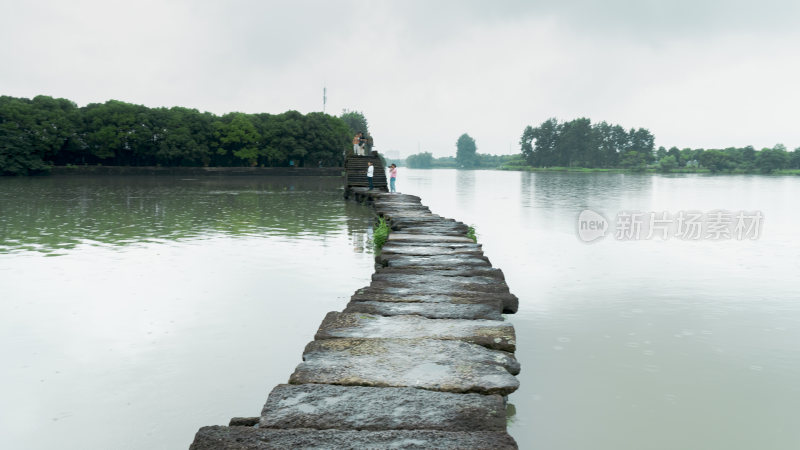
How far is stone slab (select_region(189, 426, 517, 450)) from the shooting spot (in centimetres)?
309

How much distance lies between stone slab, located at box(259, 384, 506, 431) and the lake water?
88 centimetres

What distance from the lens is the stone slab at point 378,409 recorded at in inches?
133

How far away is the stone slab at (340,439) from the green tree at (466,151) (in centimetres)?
18840

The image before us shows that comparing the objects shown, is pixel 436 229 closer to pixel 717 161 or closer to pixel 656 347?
pixel 656 347

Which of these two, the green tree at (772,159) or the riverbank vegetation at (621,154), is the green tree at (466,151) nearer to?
the riverbank vegetation at (621,154)

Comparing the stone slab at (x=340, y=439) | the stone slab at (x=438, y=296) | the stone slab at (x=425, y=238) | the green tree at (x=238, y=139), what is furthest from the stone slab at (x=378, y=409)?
the green tree at (x=238, y=139)

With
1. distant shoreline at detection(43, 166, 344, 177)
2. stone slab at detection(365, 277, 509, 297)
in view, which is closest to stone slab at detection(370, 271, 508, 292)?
stone slab at detection(365, 277, 509, 297)

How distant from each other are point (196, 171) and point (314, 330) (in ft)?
163

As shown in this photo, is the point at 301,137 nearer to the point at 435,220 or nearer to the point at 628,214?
the point at 628,214

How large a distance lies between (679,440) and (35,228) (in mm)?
15008

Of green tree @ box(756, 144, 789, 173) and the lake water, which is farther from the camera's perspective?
green tree @ box(756, 144, 789, 173)

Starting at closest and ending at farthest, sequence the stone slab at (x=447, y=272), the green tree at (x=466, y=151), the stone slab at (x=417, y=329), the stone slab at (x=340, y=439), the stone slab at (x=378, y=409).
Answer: the stone slab at (x=340, y=439), the stone slab at (x=378, y=409), the stone slab at (x=417, y=329), the stone slab at (x=447, y=272), the green tree at (x=466, y=151)

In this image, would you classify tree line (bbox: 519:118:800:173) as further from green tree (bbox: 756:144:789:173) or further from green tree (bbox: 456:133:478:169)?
green tree (bbox: 456:133:478:169)

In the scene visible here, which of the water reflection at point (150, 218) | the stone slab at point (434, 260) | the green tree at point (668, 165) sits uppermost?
the green tree at point (668, 165)
